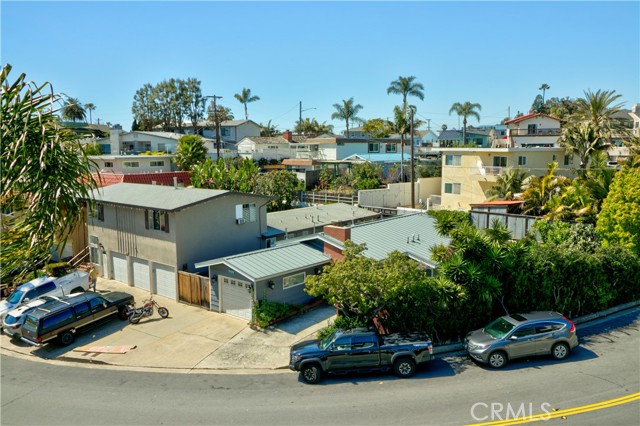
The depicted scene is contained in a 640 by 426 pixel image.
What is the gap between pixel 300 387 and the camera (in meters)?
17.4

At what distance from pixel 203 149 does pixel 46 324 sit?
3938 centimetres

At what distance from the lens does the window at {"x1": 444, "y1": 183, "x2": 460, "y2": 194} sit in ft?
159

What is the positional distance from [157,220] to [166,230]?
1.05 m


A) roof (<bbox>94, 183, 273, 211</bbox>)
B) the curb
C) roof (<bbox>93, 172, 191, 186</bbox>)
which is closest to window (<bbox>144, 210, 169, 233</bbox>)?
roof (<bbox>94, 183, 273, 211</bbox>)

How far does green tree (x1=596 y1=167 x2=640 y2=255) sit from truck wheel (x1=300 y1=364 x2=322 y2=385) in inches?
664

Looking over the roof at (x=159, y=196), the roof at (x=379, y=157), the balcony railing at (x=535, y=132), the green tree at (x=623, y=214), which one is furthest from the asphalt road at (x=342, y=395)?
the roof at (x=379, y=157)

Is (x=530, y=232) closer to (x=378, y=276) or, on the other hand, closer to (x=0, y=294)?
(x=378, y=276)

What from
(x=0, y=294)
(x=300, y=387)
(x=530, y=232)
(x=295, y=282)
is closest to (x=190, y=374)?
(x=300, y=387)

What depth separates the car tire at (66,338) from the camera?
22220 mm

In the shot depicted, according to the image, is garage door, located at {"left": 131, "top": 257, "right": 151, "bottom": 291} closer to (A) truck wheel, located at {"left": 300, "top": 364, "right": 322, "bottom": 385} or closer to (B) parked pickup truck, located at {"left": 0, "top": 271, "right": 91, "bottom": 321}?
(B) parked pickup truck, located at {"left": 0, "top": 271, "right": 91, "bottom": 321}

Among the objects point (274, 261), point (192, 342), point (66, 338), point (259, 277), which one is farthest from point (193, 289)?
point (66, 338)

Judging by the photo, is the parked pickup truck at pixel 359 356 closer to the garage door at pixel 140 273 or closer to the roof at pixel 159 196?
the roof at pixel 159 196

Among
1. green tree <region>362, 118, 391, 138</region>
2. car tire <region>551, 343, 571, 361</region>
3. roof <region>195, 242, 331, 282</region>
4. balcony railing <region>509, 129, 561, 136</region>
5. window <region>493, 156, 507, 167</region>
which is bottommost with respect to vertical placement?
car tire <region>551, 343, 571, 361</region>

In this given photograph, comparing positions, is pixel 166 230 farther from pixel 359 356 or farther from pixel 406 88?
pixel 406 88
